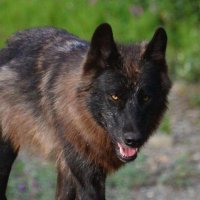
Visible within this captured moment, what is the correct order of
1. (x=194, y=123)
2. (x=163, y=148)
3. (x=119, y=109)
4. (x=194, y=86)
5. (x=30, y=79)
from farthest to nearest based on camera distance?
(x=194, y=86)
(x=194, y=123)
(x=163, y=148)
(x=30, y=79)
(x=119, y=109)

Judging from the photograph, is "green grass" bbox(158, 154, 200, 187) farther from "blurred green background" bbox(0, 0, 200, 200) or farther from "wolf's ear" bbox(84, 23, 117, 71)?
"wolf's ear" bbox(84, 23, 117, 71)

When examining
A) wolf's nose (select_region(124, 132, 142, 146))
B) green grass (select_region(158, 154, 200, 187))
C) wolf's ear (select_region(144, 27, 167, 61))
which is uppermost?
wolf's ear (select_region(144, 27, 167, 61))

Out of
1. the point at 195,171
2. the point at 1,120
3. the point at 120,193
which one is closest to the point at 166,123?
the point at 195,171

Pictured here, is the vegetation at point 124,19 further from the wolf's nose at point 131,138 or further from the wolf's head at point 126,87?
the wolf's nose at point 131,138

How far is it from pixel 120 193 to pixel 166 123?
5.54 ft

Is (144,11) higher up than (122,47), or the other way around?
(122,47)

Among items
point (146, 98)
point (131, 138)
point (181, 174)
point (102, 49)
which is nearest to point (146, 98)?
point (146, 98)

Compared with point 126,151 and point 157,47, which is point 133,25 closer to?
point 157,47

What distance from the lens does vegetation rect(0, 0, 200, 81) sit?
1017 cm

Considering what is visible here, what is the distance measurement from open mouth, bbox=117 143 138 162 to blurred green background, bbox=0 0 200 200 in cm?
239

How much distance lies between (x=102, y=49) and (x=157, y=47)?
38cm

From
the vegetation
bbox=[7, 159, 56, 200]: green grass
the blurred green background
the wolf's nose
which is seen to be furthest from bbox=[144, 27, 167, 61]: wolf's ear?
the vegetation

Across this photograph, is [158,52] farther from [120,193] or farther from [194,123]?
[194,123]

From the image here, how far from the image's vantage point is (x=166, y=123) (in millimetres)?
8781
